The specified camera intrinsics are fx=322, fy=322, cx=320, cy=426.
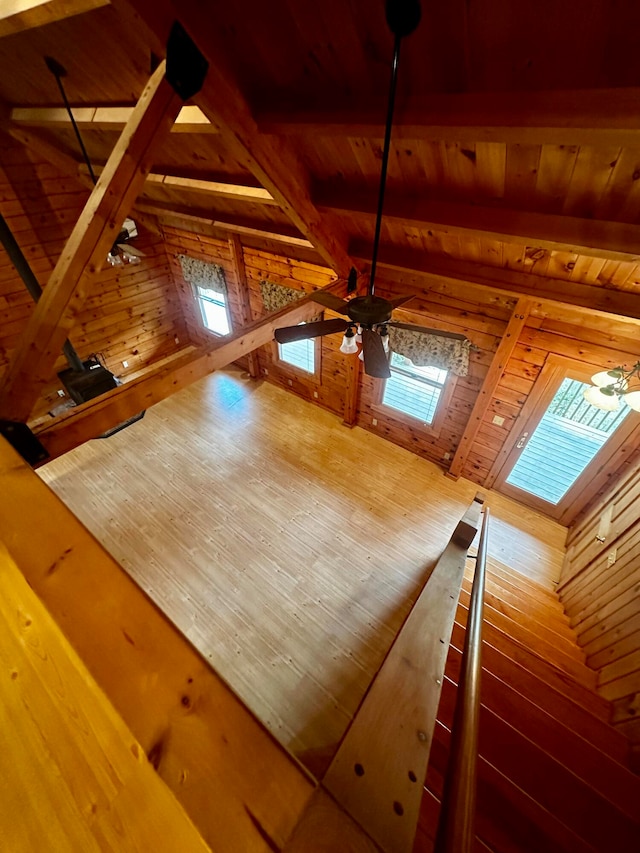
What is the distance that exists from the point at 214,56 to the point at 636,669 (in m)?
4.35

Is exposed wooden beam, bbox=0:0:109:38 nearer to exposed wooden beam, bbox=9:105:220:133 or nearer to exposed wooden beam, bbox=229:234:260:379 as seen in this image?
exposed wooden beam, bbox=9:105:220:133

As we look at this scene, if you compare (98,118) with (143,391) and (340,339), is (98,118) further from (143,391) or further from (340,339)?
(340,339)

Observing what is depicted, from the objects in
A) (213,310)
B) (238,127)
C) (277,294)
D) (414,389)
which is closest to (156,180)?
(277,294)

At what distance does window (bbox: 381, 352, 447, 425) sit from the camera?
14.6ft

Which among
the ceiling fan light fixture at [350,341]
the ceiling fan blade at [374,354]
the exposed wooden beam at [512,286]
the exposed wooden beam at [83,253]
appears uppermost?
the exposed wooden beam at [512,286]

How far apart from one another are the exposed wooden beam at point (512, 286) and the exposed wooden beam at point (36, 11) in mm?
2630

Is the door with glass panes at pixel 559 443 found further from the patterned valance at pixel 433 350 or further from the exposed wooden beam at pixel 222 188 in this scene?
the exposed wooden beam at pixel 222 188

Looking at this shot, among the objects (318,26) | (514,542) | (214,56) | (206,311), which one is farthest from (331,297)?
(206,311)

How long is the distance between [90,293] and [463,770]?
Result: 4434mm

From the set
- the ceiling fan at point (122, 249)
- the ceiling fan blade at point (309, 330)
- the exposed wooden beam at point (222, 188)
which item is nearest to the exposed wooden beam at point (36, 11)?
the exposed wooden beam at point (222, 188)

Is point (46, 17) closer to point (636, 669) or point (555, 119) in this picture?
point (555, 119)

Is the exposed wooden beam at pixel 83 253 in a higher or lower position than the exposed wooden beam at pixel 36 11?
lower

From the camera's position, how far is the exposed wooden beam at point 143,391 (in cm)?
194

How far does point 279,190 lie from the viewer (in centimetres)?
254
